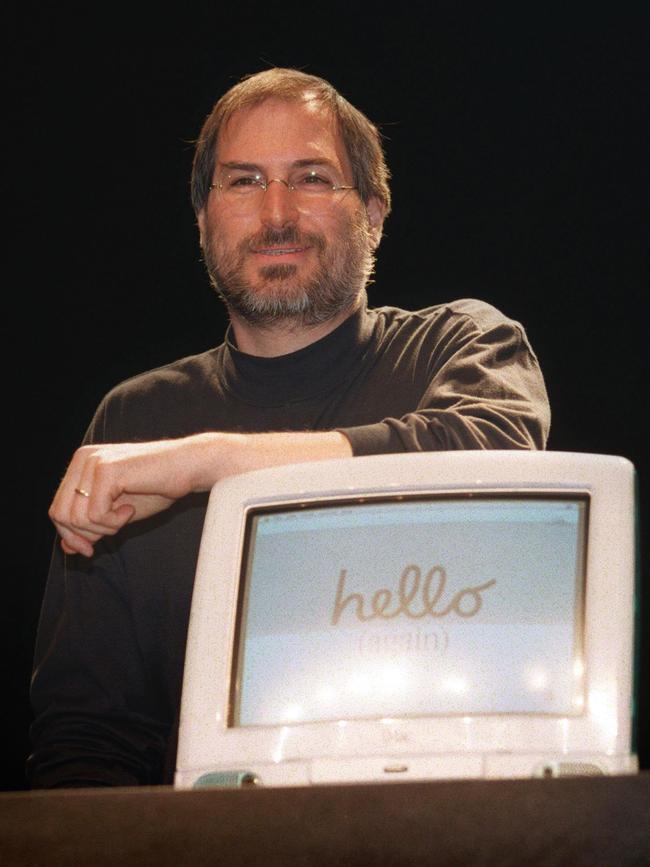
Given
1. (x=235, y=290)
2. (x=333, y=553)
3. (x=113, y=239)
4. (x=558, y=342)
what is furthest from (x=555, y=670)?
(x=113, y=239)

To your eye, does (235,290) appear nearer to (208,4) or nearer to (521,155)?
(521,155)

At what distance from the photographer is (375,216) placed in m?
1.74

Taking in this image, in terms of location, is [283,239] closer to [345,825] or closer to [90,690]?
[90,690]

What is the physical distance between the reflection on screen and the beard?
28.0 inches

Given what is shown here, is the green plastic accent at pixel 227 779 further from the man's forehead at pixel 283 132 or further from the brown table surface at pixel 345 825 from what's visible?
the man's forehead at pixel 283 132

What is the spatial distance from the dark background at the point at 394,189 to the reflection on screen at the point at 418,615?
0.90 m

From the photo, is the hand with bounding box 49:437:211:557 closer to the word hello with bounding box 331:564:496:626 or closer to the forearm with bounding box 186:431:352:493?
the forearm with bounding box 186:431:352:493

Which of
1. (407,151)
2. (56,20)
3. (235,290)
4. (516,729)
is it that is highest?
(56,20)

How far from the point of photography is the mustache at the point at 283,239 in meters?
1.56

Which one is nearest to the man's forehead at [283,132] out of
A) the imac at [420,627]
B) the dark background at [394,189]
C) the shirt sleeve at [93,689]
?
the dark background at [394,189]

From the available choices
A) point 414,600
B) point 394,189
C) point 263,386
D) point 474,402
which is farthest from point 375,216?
point 414,600

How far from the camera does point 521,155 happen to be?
72.6 inches

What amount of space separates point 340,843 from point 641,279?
1.39 meters

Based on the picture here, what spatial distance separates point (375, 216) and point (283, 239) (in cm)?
22
